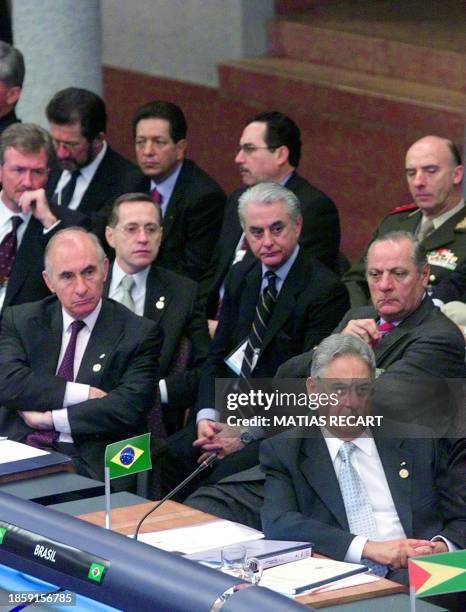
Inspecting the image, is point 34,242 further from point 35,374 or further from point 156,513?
point 156,513

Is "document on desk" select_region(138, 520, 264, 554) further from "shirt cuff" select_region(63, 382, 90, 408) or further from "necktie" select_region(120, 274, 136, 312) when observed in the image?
"necktie" select_region(120, 274, 136, 312)

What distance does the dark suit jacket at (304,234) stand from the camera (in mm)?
5785

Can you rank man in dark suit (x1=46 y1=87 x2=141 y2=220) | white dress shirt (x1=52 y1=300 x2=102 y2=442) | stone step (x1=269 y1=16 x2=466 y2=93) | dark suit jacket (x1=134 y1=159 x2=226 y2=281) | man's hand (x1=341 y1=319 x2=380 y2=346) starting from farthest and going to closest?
1. stone step (x1=269 y1=16 x2=466 y2=93)
2. man in dark suit (x1=46 y1=87 x2=141 y2=220)
3. dark suit jacket (x1=134 y1=159 x2=226 y2=281)
4. white dress shirt (x1=52 y1=300 x2=102 y2=442)
5. man's hand (x1=341 y1=319 x2=380 y2=346)

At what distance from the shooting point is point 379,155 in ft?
25.9

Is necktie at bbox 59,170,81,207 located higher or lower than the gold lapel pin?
higher

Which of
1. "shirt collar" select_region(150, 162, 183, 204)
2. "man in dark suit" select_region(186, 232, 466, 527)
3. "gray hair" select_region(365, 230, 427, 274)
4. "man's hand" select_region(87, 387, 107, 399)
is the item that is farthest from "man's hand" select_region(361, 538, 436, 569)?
"shirt collar" select_region(150, 162, 183, 204)

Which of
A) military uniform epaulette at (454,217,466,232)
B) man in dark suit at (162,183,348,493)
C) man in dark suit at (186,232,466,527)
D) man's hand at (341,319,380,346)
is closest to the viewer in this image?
man in dark suit at (186,232,466,527)

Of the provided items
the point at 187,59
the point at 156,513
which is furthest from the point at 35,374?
the point at 187,59

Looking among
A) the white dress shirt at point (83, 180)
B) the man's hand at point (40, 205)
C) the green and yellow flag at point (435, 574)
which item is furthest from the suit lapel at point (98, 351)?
the green and yellow flag at point (435, 574)

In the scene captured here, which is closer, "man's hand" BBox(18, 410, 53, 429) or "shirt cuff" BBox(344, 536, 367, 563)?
"shirt cuff" BBox(344, 536, 367, 563)

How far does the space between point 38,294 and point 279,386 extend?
1.35 meters

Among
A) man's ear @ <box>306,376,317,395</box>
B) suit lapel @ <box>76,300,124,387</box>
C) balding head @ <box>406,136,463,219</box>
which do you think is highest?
balding head @ <box>406,136,463,219</box>

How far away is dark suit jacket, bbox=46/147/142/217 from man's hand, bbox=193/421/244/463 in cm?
161

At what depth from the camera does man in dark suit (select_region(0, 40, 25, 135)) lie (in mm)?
6777
